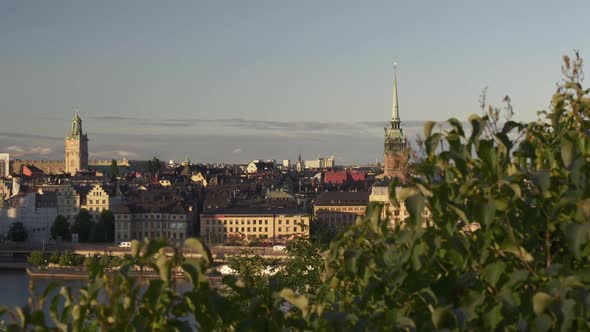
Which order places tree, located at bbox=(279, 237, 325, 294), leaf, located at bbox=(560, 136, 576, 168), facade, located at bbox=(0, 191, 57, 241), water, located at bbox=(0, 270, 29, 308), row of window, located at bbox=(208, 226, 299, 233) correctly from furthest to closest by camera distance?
1. facade, located at bbox=(0, 191, 57, 241)
2. row of window, located at bbox=(208, 226, 299, 233)
3. water, located at bbox=(0, 270, 29, 308)
4. tree, located at bbox=(279, 237, 325, 294)
5. leaf, located at bbox=(560, 136, 576, 168)

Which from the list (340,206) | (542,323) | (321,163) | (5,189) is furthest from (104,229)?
(321,163)

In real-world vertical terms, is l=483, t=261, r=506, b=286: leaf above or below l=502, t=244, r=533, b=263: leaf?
below

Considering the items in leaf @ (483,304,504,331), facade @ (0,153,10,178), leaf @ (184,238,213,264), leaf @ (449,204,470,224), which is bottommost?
leaf @ (483,304,504,331)

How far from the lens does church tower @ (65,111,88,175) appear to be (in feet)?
209

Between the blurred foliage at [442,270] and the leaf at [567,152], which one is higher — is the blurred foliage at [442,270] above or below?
below

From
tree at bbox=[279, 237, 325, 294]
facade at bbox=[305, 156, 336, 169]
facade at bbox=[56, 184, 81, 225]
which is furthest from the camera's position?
facade at bbox=[305, 156, 336, 169]

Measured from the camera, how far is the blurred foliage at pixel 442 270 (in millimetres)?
1488

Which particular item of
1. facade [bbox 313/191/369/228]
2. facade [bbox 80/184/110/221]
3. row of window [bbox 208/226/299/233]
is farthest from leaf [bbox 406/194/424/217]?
facade [bbox 80/184/110/221]

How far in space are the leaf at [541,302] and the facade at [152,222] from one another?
34428 millimetres

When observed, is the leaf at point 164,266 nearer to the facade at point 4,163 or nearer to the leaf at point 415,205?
the leaf at point 415,205

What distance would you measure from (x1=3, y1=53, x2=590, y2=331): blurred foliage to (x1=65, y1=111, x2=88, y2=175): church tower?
63.2 m

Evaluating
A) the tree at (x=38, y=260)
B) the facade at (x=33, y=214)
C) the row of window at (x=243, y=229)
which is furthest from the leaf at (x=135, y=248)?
the facade at (x=33, y=214)

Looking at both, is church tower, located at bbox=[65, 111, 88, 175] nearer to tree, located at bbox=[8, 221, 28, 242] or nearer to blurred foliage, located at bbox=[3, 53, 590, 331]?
tree, located at bbox=[8, 221, 28, 242]

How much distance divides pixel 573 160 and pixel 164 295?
671mm
